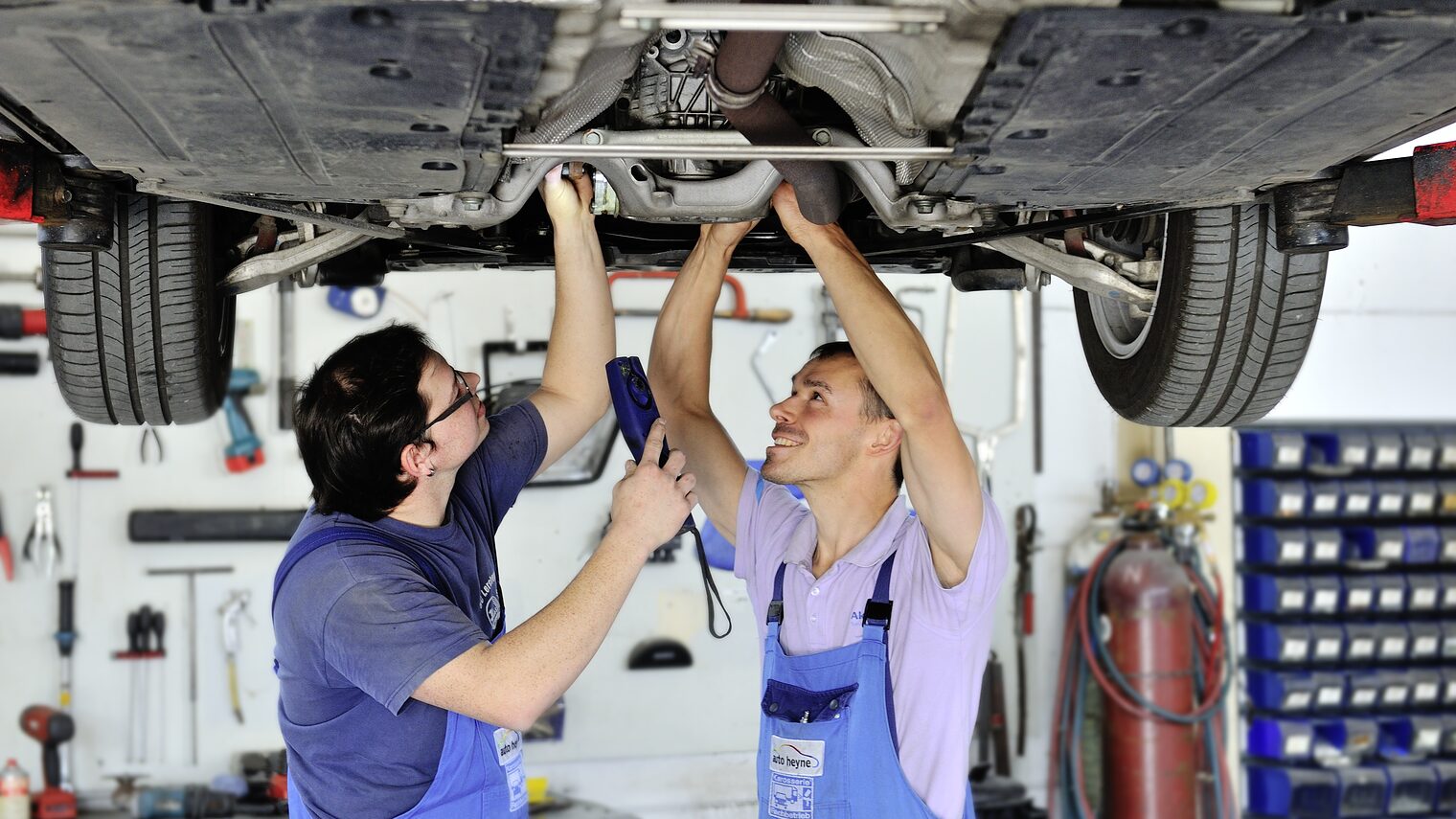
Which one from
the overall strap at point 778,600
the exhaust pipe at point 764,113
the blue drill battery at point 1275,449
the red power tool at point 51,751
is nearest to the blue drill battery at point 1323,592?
the blue drill battery at point 1275,449

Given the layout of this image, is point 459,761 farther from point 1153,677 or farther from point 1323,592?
point 1323,592

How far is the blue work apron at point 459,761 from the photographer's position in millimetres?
1573

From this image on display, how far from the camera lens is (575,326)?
189cm

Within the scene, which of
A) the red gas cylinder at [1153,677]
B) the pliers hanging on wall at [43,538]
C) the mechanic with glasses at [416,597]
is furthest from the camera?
the red gas cylinder at [1153,677]

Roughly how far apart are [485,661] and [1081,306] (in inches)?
55.3

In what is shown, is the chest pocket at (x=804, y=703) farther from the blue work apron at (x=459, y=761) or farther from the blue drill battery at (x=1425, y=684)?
the blue drill battery at (x=1425, y=684)

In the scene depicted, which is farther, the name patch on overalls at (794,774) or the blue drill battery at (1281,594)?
the blue drill battery at (1281,594)

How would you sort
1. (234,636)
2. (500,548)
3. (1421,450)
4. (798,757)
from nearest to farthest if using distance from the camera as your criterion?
1. (798,757)
2. (234,636)
3. (500,548)
4. (1421,450)

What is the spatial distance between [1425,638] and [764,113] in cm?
448

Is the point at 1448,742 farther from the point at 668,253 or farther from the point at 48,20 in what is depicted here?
the point at 48,20

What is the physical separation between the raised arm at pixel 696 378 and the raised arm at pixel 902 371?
13.7 inches

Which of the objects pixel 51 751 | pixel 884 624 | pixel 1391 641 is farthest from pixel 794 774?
pixel 1391 641

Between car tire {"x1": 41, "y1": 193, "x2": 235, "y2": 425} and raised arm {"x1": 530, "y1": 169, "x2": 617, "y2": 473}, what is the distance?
1.81 feet

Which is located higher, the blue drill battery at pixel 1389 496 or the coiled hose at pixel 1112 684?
the blue drill battery at pixel 1389 496
